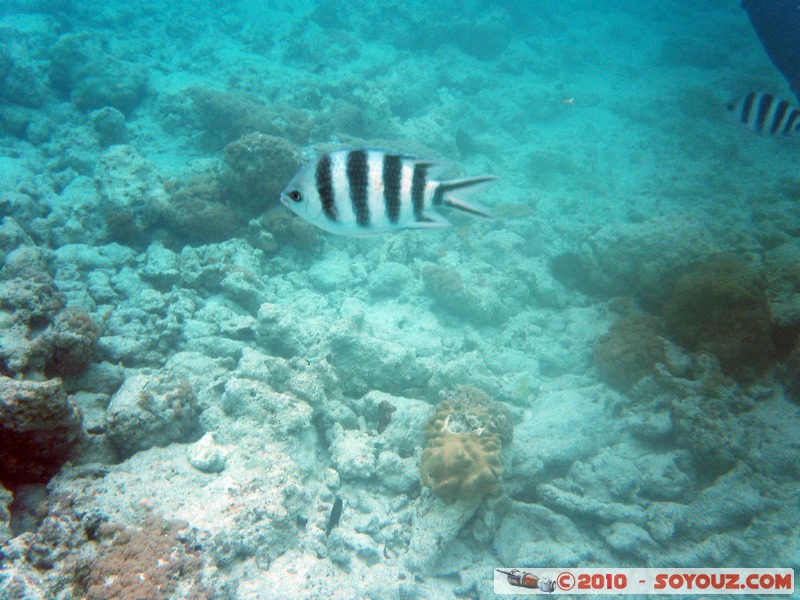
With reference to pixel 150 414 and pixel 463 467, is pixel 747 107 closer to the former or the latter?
pixel 463 467

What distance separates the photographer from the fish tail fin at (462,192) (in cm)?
174

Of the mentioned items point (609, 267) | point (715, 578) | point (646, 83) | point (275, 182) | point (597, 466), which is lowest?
point (715, 578)

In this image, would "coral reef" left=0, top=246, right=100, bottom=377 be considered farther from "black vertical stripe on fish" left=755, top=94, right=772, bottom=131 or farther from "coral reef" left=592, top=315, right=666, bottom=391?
"black vertical stripe on fish" left=755, top=94, right=772, bottom=131

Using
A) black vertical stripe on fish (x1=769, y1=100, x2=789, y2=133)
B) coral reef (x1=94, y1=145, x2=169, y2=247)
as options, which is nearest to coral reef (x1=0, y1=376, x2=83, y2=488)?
coral reef (x1=94, y1=145, x2=169, y2=247)

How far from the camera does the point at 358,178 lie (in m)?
1.83

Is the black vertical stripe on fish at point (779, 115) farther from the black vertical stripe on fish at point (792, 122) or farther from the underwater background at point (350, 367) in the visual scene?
the underwater background at point (350, 367)

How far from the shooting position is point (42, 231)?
6.66 metres

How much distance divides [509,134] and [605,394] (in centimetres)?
1332

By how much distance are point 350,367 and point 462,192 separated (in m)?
4.33

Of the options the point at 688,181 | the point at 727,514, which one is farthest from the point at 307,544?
the point at 688,181

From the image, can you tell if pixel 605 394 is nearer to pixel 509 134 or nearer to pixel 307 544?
pixel 307 544

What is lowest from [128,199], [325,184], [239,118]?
[128,199]

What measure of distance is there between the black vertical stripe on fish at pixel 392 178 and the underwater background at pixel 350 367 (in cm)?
280

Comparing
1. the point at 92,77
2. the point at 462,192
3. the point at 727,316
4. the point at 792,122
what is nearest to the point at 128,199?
the point at 462,192
